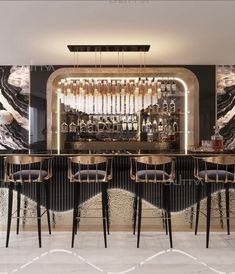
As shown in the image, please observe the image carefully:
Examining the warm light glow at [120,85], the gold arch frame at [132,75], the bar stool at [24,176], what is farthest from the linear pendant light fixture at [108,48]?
the bar stool at [24,176]

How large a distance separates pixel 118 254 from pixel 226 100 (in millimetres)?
4046

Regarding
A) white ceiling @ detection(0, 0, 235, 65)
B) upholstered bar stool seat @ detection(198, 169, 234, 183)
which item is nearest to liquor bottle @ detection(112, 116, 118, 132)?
white ceiling @ detection(0, 0, 235, 65)

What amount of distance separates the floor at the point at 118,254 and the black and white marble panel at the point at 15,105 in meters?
2.69

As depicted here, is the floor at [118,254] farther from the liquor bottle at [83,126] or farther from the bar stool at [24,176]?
the liquor bottle at [83,126]

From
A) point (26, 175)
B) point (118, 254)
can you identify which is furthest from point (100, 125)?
point (118, 254)

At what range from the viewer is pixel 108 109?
697 cm

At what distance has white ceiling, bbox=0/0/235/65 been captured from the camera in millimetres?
3545

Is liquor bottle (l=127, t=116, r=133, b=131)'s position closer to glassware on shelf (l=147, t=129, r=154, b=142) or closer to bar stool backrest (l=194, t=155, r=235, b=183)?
glassware on shelf (l=147, t=129, r=154, b=142)

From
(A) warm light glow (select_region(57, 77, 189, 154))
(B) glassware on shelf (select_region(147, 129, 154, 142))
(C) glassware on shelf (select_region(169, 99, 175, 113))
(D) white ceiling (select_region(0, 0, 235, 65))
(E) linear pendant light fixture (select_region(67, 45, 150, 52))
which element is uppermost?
(D) white ceiling (select_region(0, 0, 235, 65))

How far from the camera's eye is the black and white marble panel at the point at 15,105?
22.5ft

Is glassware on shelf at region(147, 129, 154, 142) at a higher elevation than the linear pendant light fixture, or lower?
lower

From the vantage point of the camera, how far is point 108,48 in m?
5.15

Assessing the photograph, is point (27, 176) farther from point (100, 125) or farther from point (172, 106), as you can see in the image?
point (172, 106)

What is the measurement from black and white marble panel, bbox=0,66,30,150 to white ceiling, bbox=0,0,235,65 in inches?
33.8
